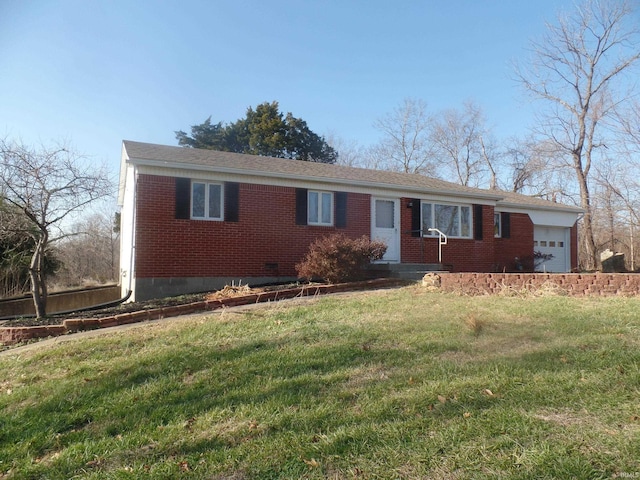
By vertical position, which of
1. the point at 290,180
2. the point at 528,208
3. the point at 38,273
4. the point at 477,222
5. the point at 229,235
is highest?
the point at 290,180

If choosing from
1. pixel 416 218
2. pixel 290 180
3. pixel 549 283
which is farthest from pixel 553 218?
pixel 290 180

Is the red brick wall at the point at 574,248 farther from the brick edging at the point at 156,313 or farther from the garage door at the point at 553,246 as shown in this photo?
the brick edging at the point at 156,313

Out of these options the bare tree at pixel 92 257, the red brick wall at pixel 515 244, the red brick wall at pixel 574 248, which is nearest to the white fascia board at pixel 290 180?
the red brick wall at pixel 515 244

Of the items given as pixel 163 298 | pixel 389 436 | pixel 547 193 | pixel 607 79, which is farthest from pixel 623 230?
pixel 389 436

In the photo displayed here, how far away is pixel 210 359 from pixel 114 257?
20753 mm

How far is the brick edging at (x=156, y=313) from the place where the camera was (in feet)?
22.1

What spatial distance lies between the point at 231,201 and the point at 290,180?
178 cm

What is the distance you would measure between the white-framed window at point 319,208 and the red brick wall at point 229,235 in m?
0.25

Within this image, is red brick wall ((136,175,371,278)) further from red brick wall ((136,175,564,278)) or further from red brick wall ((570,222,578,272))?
red brick wall ((570,222,578,272))

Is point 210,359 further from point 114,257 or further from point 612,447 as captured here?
point 114,257

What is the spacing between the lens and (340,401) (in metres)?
3.38

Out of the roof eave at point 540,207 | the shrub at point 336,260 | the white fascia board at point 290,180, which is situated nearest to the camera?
the shrub at point 336,260

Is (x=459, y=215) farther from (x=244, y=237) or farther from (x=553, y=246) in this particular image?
(x=244, y=237)

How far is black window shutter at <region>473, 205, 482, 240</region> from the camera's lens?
46.1 feet
